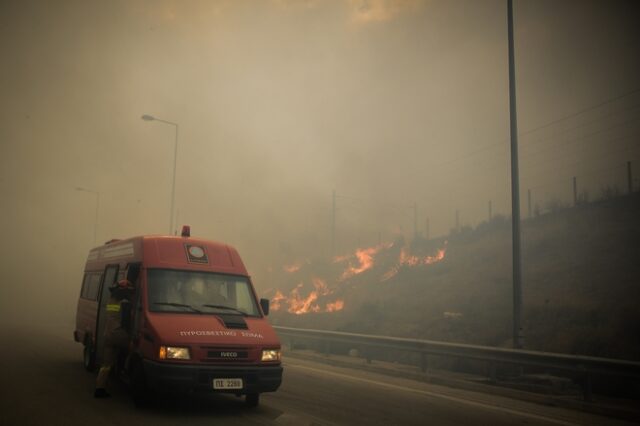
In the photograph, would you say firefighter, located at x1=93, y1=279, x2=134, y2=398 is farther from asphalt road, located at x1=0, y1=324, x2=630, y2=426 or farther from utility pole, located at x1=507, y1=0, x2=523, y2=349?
utility pole, located at x1=507, y1=0, x2=523, y2=349

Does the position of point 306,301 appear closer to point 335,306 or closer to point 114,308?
point 335,306

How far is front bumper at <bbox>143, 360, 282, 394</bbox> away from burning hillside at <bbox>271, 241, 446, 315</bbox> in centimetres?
2359

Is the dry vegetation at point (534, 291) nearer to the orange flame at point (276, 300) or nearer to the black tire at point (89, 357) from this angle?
the orange flame at point (276, 300)

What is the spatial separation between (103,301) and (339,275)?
29.0 meters

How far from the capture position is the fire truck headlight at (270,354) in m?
7.52

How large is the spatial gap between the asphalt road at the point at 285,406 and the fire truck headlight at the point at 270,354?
0.80 meters

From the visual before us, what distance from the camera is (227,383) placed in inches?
279

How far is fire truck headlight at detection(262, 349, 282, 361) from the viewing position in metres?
7.52

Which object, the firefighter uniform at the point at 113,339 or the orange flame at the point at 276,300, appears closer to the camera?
the firefighter uniform at the point at 113,339

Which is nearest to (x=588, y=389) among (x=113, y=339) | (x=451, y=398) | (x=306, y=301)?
(x=451, y=398)

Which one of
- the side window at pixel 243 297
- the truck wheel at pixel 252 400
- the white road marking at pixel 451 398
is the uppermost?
the side window at pixel 243 297

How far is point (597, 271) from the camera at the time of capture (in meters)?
22.5

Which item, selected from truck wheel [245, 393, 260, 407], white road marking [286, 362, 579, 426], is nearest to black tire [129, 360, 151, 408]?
truck wheel [245, 393, 260, 407]

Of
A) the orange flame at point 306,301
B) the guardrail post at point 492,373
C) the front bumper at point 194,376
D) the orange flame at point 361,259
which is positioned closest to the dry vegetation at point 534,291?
the orange flame at point 361,259
